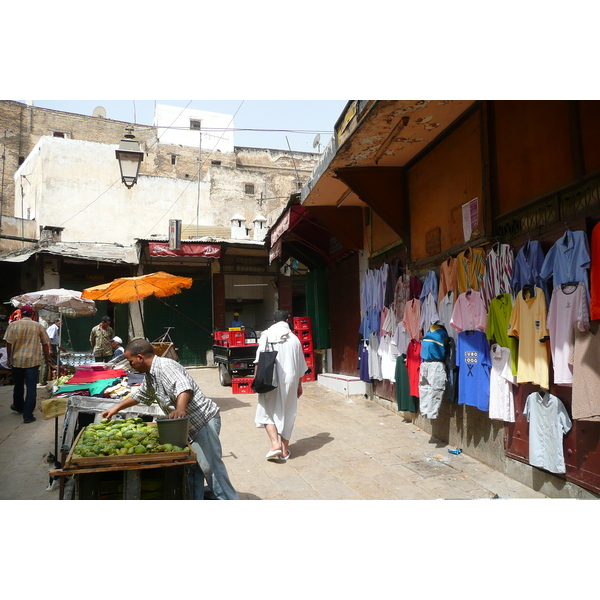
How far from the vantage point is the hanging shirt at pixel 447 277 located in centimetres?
534

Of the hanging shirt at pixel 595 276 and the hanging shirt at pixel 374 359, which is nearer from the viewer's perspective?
the hanging shirt at pixel 595 276

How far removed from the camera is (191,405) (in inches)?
144

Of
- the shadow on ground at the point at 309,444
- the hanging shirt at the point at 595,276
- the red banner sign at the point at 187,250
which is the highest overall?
the red banner sign at the point at 187,250

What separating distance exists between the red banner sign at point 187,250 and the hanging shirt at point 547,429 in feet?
39.2

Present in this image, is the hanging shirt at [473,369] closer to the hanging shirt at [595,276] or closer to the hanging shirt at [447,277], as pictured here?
the hanging shirt at [447,277]

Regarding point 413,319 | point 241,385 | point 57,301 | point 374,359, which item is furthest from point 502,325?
point 57,301

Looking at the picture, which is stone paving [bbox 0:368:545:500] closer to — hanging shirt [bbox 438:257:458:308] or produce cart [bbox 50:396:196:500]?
produce cart [bbox 50:396:196:500]

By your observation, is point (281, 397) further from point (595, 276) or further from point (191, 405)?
point (595, 276)

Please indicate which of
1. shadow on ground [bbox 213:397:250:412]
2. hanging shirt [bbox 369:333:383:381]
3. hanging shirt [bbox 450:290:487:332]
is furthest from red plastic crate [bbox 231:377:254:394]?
hanging shirt [bbox 450:290:487:332]

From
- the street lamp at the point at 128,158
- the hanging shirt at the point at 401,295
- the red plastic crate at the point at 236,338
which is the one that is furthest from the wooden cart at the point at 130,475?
the red plastic crate at the point at 236,338

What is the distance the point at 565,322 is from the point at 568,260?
0.47 m

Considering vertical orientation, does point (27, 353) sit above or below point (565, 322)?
below

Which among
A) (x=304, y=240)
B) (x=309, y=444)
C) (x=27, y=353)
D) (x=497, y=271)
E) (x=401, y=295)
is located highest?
(x=304, y=240)

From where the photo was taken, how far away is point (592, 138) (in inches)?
136
